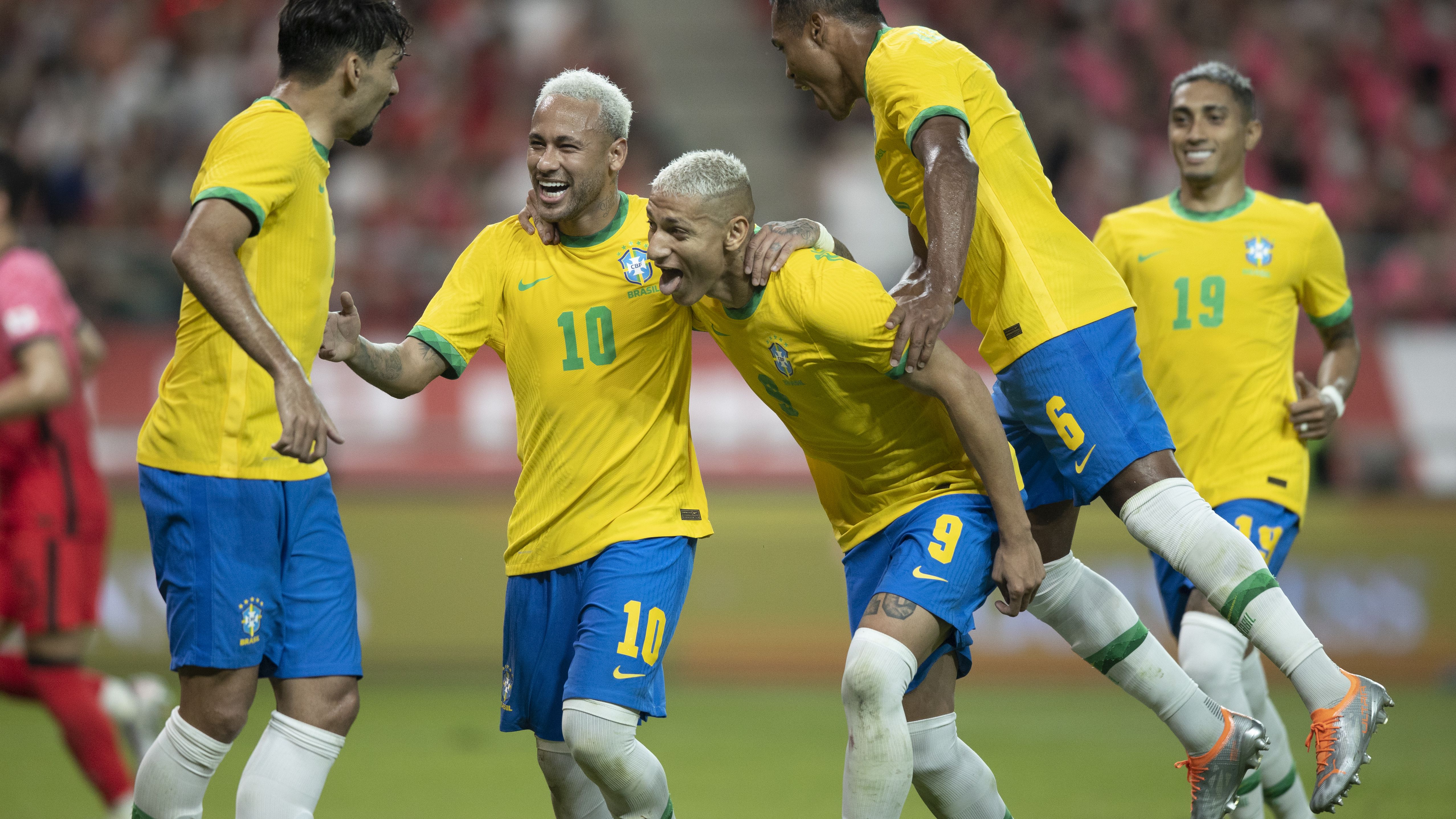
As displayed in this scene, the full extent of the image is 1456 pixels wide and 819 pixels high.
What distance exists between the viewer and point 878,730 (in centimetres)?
419

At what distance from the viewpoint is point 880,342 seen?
422cm

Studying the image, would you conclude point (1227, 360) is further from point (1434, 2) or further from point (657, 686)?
point (1434, 2)

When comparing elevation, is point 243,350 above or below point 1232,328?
below

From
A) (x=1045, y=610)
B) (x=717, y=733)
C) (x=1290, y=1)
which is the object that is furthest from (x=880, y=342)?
(x=1290, y=1)

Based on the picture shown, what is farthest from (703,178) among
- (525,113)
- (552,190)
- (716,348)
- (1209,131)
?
(525,113)

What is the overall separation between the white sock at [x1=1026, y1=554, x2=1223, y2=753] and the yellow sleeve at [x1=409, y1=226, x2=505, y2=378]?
6.50 feet

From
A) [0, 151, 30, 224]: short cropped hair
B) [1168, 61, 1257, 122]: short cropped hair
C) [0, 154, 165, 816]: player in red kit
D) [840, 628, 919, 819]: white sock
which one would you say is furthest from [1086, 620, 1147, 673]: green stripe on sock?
[0, 151, 30, 224]: short cropped hair

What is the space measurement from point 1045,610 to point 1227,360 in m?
1.51

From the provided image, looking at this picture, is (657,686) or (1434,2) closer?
(657,686)

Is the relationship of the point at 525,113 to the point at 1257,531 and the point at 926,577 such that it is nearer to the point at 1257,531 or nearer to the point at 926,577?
the point at 1257,531

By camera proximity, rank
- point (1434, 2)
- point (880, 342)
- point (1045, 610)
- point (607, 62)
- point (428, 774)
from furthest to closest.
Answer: point (1434, 2) < point (607, 62) < point (428, 774) < point (1045, 610) < point (880, 342)

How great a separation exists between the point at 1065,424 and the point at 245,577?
251cm

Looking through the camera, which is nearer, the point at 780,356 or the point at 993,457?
the point at 993,457

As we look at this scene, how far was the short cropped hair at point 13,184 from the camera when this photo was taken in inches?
252
